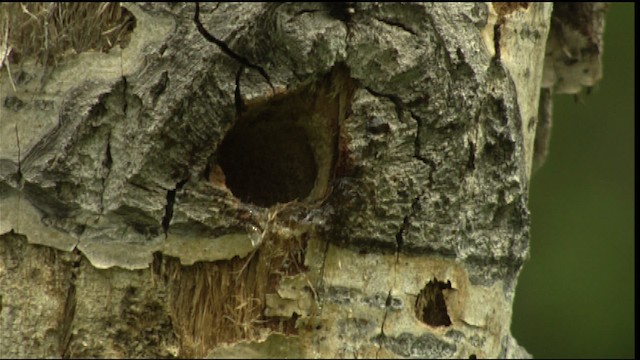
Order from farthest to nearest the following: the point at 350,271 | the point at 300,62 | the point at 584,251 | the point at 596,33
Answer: the point at 584,251, the point at 596,33, the point at 350,271, the point at 300,62

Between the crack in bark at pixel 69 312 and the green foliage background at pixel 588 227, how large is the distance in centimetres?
289

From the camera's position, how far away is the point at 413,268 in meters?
1.90

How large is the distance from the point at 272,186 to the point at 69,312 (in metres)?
0.37

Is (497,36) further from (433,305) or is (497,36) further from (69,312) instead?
(69,312)

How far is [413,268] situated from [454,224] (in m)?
0.09

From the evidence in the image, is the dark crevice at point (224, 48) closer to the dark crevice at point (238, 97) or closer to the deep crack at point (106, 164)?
the dark crevice at point (238, 97)

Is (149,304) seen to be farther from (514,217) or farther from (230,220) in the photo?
(514,217)

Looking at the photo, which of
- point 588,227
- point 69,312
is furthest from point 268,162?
point 588,227

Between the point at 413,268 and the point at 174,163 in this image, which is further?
the point at 413,268

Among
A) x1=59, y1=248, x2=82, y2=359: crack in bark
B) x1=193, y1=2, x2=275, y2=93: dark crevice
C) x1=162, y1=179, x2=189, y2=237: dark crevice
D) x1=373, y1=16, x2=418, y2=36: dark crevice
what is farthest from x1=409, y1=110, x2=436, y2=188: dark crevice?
x1=59, y1=248, x2=82, y2=359: crack in bark

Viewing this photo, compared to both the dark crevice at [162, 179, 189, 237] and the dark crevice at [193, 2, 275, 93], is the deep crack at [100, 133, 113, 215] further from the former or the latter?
the dark crevice at [193, 2, 275, 93]

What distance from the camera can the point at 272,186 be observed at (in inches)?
78.8

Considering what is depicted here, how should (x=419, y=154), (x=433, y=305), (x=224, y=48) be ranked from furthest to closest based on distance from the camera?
(x=433, y=305)
(x=419, y=154)
(x=224, y=48)

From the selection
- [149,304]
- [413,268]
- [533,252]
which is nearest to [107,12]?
[149,304]
